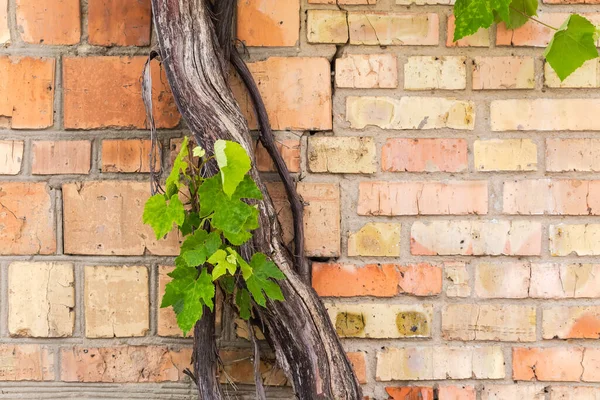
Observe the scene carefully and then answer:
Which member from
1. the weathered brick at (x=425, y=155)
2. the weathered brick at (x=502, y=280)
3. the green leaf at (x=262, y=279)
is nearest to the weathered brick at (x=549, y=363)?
the weathered brick at (x=502, y=280)

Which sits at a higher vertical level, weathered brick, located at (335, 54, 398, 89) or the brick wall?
weathered brick, located at (335, 54, 398, 89)

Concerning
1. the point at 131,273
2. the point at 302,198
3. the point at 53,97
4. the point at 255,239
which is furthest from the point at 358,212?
the point at 53,97

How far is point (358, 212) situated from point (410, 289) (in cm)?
17

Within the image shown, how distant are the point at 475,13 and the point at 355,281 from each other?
483mm

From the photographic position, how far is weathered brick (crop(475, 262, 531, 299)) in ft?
3.21

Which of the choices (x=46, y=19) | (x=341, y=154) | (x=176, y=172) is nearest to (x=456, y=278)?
(x=341, y=154)

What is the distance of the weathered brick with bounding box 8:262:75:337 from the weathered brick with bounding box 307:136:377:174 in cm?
48

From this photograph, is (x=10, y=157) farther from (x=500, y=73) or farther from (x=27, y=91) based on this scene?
(x=500, y=73)

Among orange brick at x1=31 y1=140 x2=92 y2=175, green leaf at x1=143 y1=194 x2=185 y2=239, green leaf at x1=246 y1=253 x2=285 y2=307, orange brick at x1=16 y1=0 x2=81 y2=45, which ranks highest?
orange brick at x1=16 y1=0 x2=81 y2=45

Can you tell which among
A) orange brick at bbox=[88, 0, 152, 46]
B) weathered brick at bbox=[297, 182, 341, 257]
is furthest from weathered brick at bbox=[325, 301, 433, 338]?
orange brick at bbox=[88, 0, 152, 46]

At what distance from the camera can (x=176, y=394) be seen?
98cm

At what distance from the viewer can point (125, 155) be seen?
3.19 ft

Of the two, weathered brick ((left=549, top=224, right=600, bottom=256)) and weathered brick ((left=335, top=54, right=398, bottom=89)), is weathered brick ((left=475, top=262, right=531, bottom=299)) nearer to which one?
weathered brick ((left=549, top=224, right=600, bottom=256))

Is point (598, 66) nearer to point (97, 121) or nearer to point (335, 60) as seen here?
point (335, 60)
